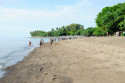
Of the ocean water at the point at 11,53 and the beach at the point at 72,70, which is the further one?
the ocean water at the point at 11,53

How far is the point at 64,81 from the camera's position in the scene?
15.8 feet

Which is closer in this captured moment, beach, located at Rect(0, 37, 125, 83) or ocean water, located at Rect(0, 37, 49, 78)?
beach, located at Rect(0, 37, 125, 83)

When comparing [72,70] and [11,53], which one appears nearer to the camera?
[72,70]

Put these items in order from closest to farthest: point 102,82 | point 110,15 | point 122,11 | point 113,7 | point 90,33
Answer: point 102,82 < point 122,11 < point 110,15 < point 113,7 < point 90,33

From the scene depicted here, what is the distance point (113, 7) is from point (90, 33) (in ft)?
165

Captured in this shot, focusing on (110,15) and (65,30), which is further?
(65,30)

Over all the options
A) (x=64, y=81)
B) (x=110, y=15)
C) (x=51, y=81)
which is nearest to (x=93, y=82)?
(x=64, y=81)

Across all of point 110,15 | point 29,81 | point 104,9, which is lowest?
point 29,81

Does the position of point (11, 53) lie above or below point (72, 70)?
below

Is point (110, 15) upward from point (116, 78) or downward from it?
upward

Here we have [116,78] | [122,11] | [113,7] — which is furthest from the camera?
[113,7]

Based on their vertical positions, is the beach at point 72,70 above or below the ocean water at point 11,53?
above

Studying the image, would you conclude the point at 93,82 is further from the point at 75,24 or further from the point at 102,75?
the point at 75,24

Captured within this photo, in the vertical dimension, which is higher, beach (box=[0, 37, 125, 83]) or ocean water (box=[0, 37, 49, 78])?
beach (box=[0, 37, 125, 83])
